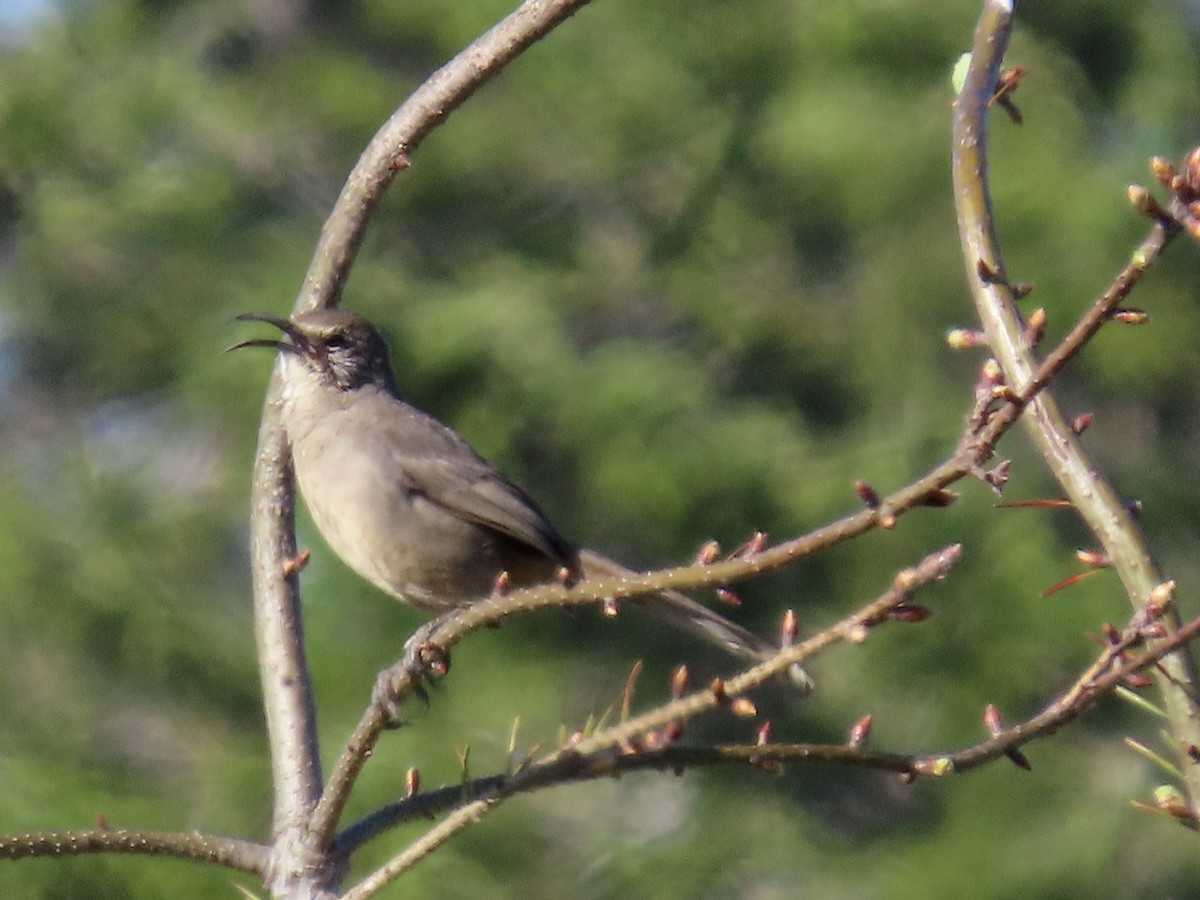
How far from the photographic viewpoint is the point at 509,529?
4.94 m

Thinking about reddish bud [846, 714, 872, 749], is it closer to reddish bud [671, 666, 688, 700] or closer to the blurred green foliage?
reddish bud [671, 666, 688, 700]

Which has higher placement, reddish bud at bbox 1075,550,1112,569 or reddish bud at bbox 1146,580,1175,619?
reddish bud at bbox 1075,550,1112,569

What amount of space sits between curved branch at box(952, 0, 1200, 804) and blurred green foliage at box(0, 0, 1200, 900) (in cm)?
478

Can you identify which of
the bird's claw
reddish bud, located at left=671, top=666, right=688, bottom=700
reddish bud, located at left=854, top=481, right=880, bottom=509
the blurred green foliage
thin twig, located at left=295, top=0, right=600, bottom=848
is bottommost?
reddish bud, located at left=854, top=481, right=880, bottom=509

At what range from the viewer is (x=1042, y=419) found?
95.4 inches

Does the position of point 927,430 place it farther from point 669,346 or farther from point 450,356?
point 450,356

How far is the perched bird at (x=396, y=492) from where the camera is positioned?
4.76m

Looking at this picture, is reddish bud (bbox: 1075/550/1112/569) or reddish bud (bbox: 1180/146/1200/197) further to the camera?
reddish bud (bbox: 1075/550/1112/569)

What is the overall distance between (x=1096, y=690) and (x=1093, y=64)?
936 cm

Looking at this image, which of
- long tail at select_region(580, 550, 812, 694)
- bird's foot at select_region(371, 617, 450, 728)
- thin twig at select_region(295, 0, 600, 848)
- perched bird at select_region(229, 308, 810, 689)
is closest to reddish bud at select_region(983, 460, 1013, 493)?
bird's foot at select_region(371, 617, 450, 728)

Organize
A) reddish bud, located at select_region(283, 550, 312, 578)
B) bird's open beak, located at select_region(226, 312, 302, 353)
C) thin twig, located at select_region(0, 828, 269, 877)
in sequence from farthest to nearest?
bird's open beak, located at select_region(226, 312, 302, 353) < reddish bud, located at select_region(283, 550, 312, 578) < thin twig, located at select_region(0, 828, 269, 877)

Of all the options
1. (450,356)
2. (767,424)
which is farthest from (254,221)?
(767,424)

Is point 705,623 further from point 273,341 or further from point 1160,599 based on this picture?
point 1160,599

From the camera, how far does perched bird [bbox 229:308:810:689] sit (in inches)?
187
